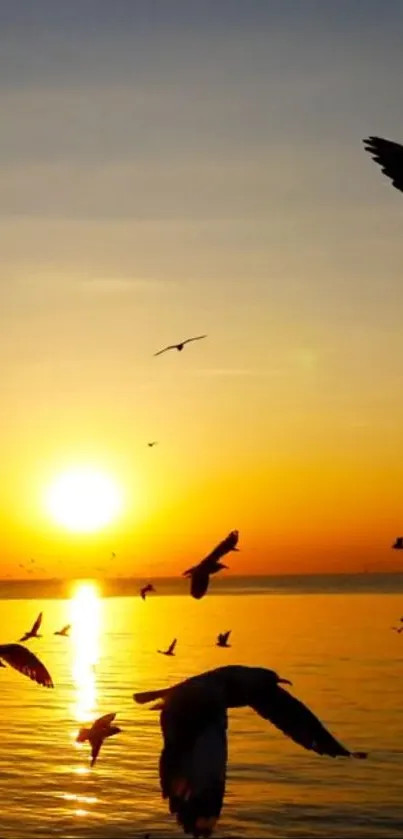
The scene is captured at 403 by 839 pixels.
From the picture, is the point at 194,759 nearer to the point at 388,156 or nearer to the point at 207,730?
the point at 207,730

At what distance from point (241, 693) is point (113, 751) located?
25.5m

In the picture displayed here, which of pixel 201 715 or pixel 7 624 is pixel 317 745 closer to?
pixel 201 715

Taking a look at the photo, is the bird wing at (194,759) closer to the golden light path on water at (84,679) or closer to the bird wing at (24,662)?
the bird wing at (24,662)

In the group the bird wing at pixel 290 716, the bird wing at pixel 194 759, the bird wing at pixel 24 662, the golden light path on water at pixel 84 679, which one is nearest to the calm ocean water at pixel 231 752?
the golden light path on water at pixel 84 679

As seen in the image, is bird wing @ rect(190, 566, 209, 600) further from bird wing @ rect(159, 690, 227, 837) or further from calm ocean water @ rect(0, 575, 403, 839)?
calm ocean water @ rect(0, 575, 403, 839)

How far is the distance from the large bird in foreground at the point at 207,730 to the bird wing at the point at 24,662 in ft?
11.5

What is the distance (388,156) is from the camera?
11.8m

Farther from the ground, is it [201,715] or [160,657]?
[201,715]

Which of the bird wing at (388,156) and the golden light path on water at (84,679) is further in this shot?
the golden light path on water at (84,679)

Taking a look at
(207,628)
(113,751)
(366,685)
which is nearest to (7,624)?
(207,628)

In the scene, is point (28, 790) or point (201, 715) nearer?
point (201, 715)

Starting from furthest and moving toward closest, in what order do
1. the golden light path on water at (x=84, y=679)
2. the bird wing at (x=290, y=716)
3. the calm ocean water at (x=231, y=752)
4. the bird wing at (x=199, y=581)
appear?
the golden light path on water at (x=84, y=679) → the calm ocean water at (x=231, y=752) → the bird wing at (x=199, y=581) → the bird wing at (x=290, y=716)

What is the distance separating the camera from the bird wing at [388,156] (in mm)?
11453

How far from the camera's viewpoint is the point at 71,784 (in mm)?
29828
